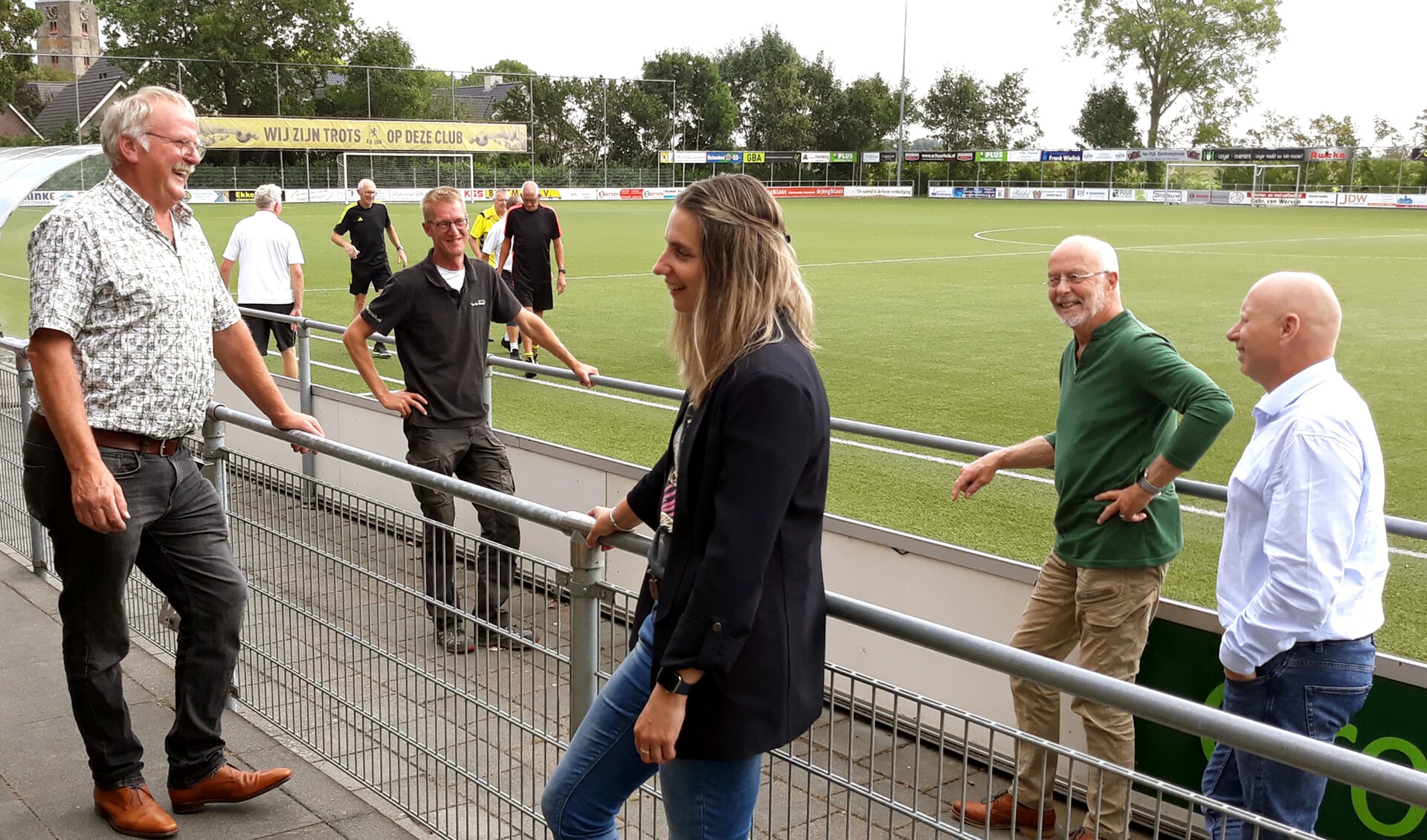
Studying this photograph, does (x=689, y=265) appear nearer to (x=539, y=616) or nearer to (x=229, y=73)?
(x=539, y=616)

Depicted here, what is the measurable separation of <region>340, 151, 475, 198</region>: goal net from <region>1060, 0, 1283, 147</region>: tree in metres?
48.9

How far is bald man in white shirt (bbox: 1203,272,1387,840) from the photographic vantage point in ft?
9.17

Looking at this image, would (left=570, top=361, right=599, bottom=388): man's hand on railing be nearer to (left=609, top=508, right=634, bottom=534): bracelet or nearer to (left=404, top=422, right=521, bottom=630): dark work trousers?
(left=404, top=422, right=521, bottom=630): dark work trousers

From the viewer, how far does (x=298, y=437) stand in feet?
12.4

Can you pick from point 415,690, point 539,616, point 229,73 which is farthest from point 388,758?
point 229,73

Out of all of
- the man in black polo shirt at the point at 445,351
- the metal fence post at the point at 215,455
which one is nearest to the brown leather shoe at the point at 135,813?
the metal fence post at the point at 215,455

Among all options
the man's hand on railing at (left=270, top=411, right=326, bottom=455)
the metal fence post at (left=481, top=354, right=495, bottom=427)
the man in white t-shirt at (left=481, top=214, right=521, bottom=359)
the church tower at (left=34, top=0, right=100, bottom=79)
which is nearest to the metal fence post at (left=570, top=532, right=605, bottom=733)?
the man's hand on railing at (left=270, top=411, right=326, bottom=455)

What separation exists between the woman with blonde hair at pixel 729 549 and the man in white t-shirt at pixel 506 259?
34.1ft

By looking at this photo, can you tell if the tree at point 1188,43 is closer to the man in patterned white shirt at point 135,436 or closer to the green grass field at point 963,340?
the green grass field at point 963,340

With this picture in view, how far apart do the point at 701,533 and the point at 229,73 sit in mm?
70577

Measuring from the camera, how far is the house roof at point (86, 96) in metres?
61.9

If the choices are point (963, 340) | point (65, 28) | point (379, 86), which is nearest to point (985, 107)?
point (379, 86)

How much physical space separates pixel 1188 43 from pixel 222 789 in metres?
90.9

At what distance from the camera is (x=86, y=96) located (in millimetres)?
64938
